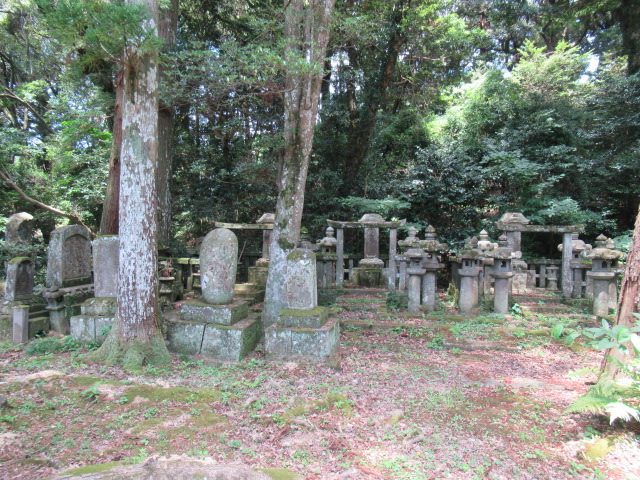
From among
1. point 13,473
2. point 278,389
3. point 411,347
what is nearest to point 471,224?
point 411,347

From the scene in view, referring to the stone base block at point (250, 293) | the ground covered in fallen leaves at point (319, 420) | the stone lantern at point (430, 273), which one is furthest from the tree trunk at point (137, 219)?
the stone lantern at point (430, 273)

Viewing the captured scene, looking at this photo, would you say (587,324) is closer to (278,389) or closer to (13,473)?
(278,389)

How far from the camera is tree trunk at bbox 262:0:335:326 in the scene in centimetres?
709

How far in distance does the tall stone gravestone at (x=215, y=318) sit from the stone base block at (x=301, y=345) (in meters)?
0.49

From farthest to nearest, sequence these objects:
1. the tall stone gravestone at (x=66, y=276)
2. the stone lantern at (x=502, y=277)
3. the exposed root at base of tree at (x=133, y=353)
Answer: the stone lantern at (x=502, y=277)
the tall stone gravestone at (x=66, y=276)
the exposed root at base of tree at (x=133, y=353)

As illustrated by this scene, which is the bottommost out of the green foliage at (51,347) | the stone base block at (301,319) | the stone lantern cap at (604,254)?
the green foliage at (51,347)

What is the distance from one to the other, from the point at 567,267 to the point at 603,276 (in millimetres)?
1489

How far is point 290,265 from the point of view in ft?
19.0

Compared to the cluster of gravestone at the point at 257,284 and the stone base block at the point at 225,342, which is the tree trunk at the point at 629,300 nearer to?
the cluster of gravestone at the point at 257,284

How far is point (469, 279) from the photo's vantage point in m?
8.08

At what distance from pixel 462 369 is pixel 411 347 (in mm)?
1200

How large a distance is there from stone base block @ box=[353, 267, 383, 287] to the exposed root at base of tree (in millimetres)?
6413

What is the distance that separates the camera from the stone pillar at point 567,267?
890 cm

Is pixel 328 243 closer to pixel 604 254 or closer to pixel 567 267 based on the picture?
pixel 567 267
